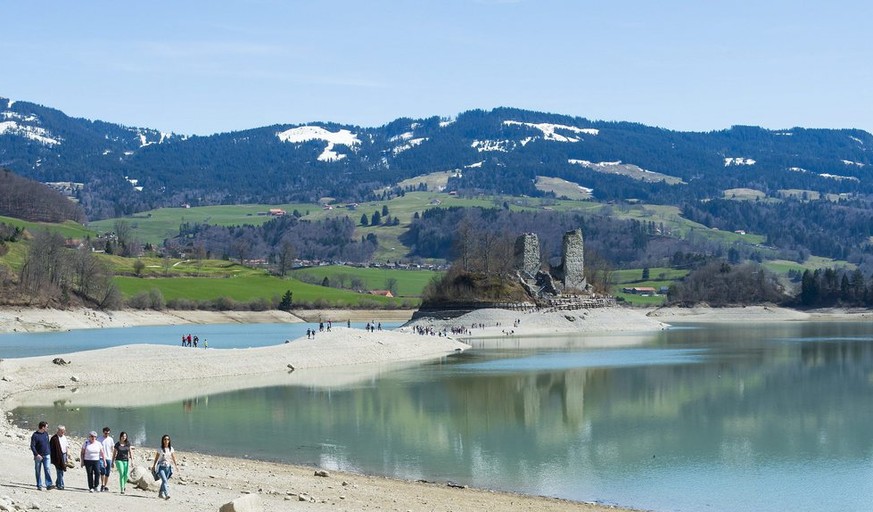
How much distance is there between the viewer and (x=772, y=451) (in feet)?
91.6

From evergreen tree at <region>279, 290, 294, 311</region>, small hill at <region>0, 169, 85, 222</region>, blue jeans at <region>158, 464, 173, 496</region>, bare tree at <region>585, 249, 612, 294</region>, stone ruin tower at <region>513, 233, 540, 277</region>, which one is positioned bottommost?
evergreen tree at <region>279, 290, 294, 311</region>

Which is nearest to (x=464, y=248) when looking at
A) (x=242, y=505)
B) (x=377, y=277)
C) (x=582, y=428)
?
(x=377, y=277)

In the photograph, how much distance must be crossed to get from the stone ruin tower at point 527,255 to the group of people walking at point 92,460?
250ft

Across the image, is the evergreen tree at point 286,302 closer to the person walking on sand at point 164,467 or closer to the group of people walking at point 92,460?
the group of people walking at point 92,460

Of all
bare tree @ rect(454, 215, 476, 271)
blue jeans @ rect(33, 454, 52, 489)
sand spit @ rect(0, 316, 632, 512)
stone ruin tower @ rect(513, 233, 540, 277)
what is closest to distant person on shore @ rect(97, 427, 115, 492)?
sand spit @ rect(0, 316, 632, 512)

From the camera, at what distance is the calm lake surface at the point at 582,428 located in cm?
2362

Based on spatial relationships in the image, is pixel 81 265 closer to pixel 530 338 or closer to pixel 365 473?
pixel 530 338

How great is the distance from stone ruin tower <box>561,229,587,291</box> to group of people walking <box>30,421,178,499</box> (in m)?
78.6

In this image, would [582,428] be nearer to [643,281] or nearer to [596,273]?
[596,273]

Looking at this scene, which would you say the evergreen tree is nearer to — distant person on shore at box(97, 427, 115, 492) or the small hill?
the small hill

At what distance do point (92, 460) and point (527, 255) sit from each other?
7802 centimetres

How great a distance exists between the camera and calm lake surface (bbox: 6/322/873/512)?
2362cm

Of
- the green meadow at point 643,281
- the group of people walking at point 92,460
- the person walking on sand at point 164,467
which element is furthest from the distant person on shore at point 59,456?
the green meadow at point 643,281

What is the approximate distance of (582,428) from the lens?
105ft
